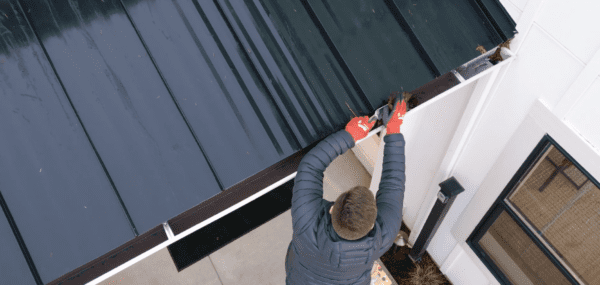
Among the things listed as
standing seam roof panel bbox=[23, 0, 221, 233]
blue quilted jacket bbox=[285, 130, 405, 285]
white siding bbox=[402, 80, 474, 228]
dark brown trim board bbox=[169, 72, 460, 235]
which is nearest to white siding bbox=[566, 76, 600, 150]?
white siding bbox=[402, 80, 474, 228]

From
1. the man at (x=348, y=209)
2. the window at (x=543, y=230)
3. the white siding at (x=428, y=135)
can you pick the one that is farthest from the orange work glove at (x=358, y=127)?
the window at (x=543, y=230)

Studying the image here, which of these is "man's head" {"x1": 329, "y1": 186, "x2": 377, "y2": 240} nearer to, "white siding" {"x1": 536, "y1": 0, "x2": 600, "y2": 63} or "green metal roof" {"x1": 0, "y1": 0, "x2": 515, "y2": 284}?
"green metal roof" {"x1": 0, "y1": 0, "x2": 515, "y2": 284}

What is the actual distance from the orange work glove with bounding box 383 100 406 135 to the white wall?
858 millimetres

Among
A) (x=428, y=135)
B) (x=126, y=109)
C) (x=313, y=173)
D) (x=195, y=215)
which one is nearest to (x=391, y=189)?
(x=313, y=173)

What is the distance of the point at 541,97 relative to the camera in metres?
2.34

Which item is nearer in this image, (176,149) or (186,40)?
(176,149)

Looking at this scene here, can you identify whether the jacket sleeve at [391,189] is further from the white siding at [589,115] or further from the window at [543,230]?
the window at [543,230]

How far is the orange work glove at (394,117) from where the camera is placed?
6.71 ft

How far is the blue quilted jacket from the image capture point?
6.57ft

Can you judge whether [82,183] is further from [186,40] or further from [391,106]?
[391,106]

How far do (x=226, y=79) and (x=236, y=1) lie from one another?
1.57 ft

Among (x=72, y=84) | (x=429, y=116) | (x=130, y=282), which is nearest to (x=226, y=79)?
(x=72, y=84)

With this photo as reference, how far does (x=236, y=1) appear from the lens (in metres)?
2.20

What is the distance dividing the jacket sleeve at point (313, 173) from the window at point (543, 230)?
61.5 inches
